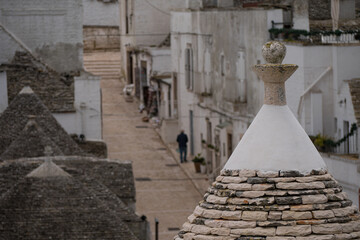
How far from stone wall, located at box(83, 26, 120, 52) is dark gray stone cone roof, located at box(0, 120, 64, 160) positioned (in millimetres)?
54141

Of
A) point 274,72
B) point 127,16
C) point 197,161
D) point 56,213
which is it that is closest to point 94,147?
point 197,161

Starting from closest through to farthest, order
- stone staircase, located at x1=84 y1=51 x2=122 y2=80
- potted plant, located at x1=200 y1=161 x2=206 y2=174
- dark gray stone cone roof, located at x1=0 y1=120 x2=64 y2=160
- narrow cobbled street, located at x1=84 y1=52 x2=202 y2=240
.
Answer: dark gray stone cone roof, located at x1=0 y1=120 x2=64 y2=160 → narrow cobbled street, located at x1=84 y1=52 x2=202 y2=240 → potted plant, located at x1=200 y1=161 x2=206 y2=174 → stone staircase, located at x1=84 y1=51 x2=122 y2=80

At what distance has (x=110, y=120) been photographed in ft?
256

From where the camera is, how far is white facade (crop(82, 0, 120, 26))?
102500 mm

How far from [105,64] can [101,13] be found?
5445 millimetres

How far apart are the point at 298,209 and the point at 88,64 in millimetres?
81821

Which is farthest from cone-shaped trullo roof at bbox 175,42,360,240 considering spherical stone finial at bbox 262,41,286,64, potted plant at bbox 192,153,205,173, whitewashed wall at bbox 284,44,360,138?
potted plant at bbox 192,153,205,173

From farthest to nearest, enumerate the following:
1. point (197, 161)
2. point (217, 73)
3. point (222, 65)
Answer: point (197, 161), point (217, 73), point (222, 65)

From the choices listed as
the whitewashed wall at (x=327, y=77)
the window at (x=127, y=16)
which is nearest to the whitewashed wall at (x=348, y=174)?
Answer: the whitewashed wall at (x=327, y=77)

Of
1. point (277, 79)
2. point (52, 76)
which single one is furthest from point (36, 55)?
point (277, 79)

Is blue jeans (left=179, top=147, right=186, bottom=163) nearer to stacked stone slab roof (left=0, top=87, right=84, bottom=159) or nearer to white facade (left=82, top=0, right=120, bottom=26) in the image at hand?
stacked stone slab roof (left=0, top=87, right=84, bottom=159)

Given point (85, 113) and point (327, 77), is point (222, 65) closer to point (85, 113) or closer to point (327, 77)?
point (85, 113)

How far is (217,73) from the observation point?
208ft

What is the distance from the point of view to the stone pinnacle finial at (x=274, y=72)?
14.3m
